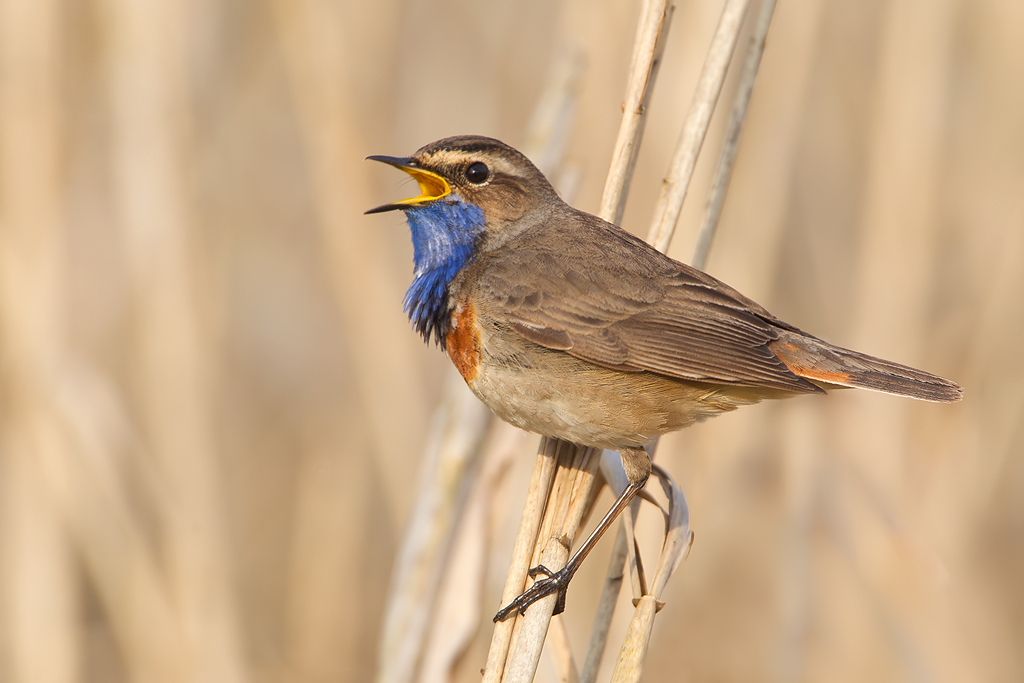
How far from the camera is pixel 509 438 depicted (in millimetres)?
3010

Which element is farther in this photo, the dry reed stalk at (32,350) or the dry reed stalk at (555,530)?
the dry reed stalk at (32,350)

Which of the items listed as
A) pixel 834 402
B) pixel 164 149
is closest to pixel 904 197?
pixel 834 402

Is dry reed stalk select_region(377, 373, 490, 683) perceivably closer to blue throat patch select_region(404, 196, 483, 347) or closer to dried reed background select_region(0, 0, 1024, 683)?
dried reed background select_region(0, 0, 1024, 683)

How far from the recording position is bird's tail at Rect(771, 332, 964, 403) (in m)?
2.50

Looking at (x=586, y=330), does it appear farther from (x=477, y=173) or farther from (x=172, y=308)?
(x=172, y=308)

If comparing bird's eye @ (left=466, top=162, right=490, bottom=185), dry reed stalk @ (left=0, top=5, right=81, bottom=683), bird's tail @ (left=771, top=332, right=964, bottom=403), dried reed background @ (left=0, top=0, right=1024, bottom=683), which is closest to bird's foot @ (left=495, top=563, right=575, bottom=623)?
dried reed background @ (left=0, top=0, right=1024, bottom=683)

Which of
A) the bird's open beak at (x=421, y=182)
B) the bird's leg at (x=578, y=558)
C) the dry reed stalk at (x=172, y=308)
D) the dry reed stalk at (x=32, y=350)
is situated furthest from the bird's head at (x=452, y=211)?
the dry reed stalk at (x=32, y=350)

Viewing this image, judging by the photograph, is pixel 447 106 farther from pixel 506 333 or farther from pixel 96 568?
pixel 96 568

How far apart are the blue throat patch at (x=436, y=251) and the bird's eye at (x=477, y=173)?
0.08 meters

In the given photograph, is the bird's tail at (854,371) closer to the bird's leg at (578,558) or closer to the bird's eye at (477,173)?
the bird's leg at (578,558)

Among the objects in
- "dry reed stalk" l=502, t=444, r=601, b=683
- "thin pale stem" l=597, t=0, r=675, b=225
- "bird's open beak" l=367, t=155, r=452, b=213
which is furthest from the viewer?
"bird's open beak" l=367, t=155, r=452, b=213

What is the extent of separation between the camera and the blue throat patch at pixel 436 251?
277 cm

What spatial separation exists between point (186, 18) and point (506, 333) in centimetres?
202

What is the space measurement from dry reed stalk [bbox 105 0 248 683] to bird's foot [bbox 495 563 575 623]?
1.74 metres
